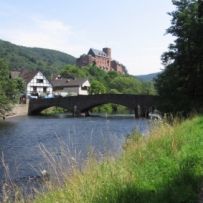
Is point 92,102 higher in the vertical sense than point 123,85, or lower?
lower

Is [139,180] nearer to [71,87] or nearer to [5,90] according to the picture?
[5,90]

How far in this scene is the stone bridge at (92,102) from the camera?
8150 cm

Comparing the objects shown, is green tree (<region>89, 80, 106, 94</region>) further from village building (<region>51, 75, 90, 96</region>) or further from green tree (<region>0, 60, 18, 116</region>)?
green tree (<region>0, 60, 18, 116</region>)

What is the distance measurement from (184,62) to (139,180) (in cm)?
3288

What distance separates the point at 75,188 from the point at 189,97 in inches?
1232

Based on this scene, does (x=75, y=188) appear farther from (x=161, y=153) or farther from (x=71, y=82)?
(x=71, y=82)

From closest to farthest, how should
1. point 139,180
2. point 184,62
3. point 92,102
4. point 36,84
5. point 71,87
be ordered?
1. point 139,180
2. point 184,62
3. point 92,102
4. point 36,84
5. point 71,87

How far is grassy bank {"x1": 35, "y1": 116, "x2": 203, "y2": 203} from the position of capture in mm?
7734

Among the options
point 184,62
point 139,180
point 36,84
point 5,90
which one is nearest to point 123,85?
point 36,84

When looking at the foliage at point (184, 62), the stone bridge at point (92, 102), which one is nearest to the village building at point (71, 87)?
the stone bridge at point (92, 102)

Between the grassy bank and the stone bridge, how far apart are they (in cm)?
6901

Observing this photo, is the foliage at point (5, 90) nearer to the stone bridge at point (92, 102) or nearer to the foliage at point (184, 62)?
the stone bridge at point (92, 102)

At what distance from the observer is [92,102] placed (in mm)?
89125

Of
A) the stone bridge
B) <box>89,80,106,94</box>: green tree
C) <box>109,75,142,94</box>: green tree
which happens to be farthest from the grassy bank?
<box>109,75,142,94</box>: green tree
